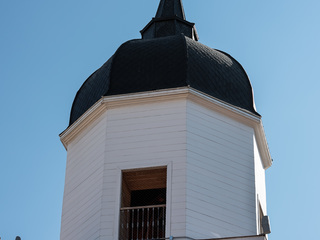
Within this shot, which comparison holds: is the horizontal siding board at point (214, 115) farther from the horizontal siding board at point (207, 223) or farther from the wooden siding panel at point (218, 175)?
the horizontal siding board at point (207, 223)

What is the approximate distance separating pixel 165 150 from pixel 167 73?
220 centimetres

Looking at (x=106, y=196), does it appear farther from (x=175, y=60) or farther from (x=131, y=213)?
(x=175, y=60)

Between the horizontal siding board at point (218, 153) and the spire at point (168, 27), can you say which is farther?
the spire at point (168, 27)

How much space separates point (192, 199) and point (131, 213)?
1791 mm

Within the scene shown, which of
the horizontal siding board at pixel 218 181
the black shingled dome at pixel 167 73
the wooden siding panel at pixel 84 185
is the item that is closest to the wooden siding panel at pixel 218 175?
the horizontal siding board at pixel 218 181

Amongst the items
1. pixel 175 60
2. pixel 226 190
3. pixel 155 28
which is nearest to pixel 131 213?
pixel 226 190

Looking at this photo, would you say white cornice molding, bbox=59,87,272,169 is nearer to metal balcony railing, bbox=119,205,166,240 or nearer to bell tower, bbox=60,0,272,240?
bell tower, bbox=60,0,272,240

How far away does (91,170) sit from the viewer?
21.7 m

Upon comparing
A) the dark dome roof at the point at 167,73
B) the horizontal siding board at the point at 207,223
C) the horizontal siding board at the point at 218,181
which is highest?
the dark dome roof at the point at 167,73

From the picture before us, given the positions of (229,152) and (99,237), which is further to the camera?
(229,152)

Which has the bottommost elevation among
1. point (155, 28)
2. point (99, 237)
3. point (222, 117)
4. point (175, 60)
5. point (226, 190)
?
point (99, 237)

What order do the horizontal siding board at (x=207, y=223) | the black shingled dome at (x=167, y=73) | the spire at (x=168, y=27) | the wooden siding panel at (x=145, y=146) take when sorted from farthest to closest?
the spire at (x=168, y=27)
the black shingled dome at (x=167, y=73)
the wooden siding panel at (x=145, y=146)
the horizontal siding board at (x=207, y=223)

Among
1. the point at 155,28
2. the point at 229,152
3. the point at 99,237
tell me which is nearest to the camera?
the point at 99,237

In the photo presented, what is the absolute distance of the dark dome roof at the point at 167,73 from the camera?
22156 millimetres
